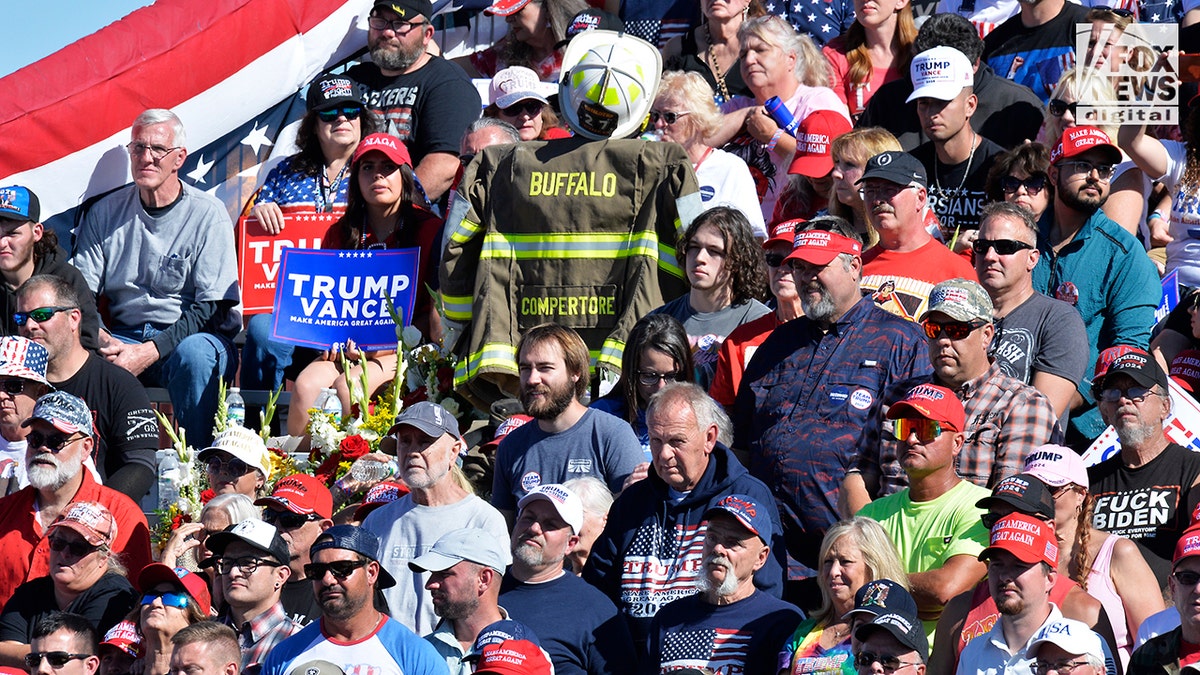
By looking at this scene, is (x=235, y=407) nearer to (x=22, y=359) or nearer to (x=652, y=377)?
(x=22, y=359)

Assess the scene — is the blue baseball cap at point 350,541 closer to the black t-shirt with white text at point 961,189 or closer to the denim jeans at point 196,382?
the denim jeans at point 196,382

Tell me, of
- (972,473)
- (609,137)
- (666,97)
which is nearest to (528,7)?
(666,97)

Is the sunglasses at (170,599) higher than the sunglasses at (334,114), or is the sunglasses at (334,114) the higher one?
the sunglasses at (334,114)

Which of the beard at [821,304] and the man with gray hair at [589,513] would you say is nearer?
the man with gray hair at [589,513]

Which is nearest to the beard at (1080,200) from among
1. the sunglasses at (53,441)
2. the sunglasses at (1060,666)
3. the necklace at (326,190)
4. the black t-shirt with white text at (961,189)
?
the black t-shirt with white text at (961,189)

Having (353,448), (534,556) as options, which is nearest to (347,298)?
(353,448)

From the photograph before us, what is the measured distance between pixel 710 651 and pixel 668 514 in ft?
2.89

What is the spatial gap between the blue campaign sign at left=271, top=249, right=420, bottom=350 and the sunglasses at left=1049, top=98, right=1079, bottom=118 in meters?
3.90

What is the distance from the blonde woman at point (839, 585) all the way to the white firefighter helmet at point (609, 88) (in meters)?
3.54

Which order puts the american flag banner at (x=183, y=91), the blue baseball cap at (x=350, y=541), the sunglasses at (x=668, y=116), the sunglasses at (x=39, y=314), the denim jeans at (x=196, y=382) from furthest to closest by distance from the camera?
the american flag banner at (x=183, y=91) < the denim jeans at (x=196, y=382) < the sunglasses at (x=668, y=116) < the sunglasses at (x=39, y=314) < the blue baseball cap at (x=350, y=541)

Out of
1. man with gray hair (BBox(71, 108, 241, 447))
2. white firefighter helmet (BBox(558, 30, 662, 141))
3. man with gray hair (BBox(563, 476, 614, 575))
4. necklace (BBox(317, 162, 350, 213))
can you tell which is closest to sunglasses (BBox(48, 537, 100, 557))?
man with gray hair (BBox(563, 476, 614, 575))

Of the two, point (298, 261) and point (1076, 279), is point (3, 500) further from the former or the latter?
point (1076, 279)

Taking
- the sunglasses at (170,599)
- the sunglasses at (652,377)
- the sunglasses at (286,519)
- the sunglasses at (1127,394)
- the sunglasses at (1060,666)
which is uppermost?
the sunglasses at (1127,394)

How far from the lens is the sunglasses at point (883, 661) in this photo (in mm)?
7688
